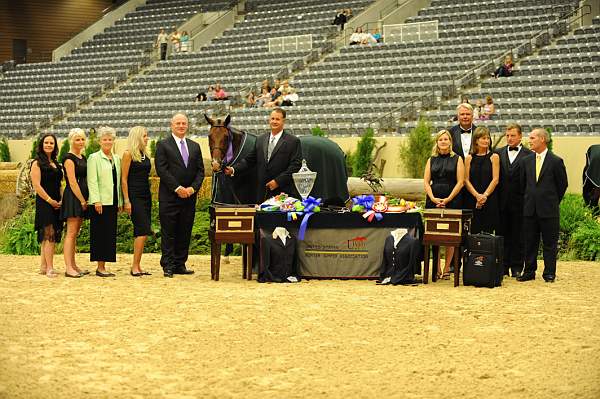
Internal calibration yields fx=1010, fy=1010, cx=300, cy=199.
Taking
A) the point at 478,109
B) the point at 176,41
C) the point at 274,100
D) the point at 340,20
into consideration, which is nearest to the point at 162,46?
the point at 176,41

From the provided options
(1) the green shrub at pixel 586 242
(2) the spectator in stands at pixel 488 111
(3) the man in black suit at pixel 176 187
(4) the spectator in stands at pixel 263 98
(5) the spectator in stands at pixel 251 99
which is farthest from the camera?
(5) the spectator in stands at pixel 251 99

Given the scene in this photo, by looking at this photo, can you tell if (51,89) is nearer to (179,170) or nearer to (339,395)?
(179,170)

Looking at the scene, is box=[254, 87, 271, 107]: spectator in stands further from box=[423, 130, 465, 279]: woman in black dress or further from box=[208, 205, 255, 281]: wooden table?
box=[208, 205, 255, 281]: wooden table

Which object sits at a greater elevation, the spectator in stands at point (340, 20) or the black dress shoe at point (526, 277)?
the spectator in stands at point (340, 20)

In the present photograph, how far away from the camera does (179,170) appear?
11453 mm

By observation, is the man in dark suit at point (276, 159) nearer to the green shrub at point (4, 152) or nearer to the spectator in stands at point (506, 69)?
the spectator in stands at point (506, 69)

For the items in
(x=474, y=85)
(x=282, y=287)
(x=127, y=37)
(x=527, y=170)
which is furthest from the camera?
(x=127, y=37)

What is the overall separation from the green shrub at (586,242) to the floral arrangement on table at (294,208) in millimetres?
4632

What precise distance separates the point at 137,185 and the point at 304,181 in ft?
6.15

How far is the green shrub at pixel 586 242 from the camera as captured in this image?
13883mm

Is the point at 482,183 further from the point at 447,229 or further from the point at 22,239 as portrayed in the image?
the point at 22,239

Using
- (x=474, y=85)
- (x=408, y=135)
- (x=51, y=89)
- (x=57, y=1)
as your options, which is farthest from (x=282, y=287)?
(x=57, y=1)

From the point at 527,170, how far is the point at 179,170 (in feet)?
12.8

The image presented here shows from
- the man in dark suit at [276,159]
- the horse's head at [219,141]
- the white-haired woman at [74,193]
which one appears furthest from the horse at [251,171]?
the white-haired woman at [74,193]
